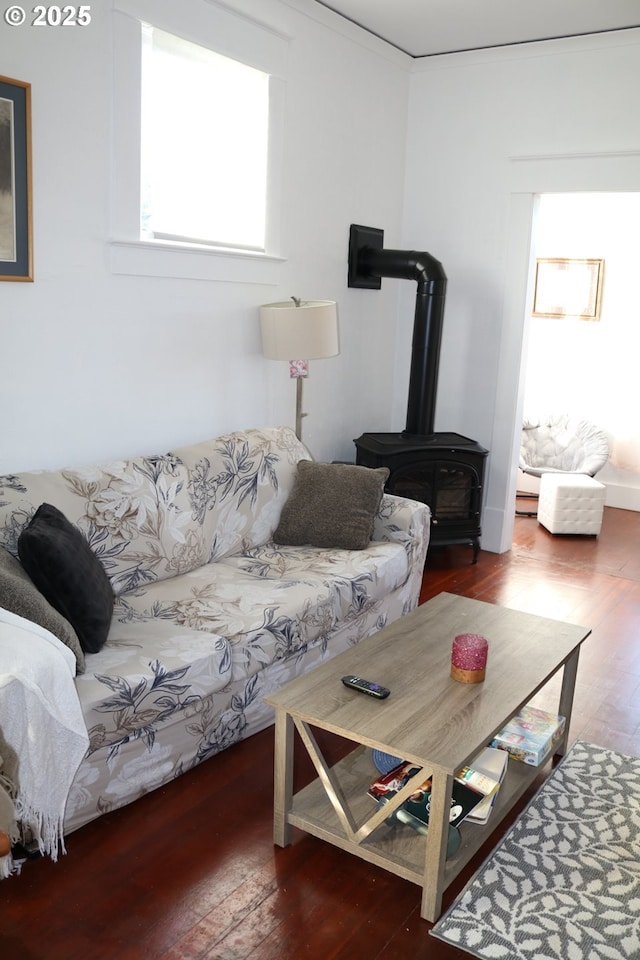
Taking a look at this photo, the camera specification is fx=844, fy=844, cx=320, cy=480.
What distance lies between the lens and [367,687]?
2.22 m

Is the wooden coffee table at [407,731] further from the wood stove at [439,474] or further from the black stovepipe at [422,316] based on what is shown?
the black stovepipe at [422,316]

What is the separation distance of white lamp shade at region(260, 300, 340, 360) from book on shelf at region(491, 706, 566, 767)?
5.87 feet

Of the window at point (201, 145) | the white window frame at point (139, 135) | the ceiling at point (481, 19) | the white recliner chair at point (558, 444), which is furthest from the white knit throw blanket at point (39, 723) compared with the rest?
the white recliner chair at point (558, 444)

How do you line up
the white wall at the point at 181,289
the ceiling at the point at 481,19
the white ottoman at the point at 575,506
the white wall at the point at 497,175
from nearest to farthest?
the white wall at the point at 181,289, the ceiling at the point at 481,19, the white wall at the point at 497,175, the white ottoman at the point at 575,506

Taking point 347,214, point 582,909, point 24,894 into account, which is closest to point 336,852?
point 582,909

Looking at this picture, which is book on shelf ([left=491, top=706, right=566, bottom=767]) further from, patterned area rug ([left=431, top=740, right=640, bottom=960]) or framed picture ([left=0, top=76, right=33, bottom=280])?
framed picture ([left=0, top=76, right=33, bottom=280])

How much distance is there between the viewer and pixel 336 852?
222cm

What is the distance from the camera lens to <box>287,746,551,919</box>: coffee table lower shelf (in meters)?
2.06

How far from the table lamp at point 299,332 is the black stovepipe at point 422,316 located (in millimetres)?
993

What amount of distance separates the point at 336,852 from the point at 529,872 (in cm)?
50

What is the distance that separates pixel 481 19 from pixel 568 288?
263cm

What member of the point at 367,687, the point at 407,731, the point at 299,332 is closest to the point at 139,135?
the point at 299,332

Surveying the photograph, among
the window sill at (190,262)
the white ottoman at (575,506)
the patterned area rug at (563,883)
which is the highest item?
the window sill at (190,262)

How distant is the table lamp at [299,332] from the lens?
12.0 feet
